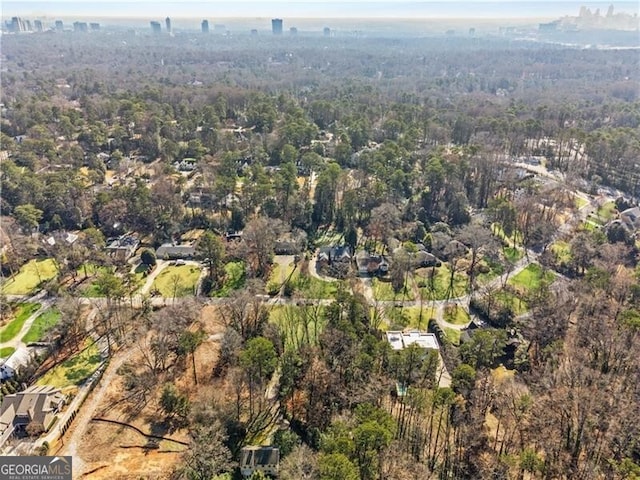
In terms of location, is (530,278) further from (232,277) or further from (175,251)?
(175,251)

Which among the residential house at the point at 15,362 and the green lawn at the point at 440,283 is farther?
the green lawn at the point at 440,283

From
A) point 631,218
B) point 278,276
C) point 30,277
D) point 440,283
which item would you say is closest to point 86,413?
point 278,276

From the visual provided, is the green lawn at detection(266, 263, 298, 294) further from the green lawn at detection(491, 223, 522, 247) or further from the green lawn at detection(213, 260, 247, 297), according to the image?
the green lawn at detection(491, 223, 522, 247)

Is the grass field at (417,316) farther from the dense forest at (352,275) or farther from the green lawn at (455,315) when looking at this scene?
the green lawn at (455,315)

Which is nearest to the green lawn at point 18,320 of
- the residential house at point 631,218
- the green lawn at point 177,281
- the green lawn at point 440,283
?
the green lawn at point 177,281

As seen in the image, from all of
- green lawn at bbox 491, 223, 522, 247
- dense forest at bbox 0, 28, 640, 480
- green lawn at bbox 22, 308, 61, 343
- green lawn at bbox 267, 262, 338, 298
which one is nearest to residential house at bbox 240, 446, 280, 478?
dense forest at bbox 0, 28, 640, 480

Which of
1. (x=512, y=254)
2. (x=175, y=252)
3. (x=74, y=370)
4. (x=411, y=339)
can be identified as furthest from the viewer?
(x=512, y=254)
